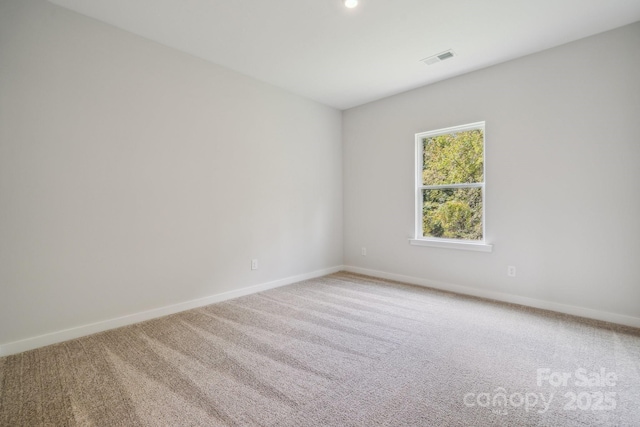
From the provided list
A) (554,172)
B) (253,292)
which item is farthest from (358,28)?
(253,292)

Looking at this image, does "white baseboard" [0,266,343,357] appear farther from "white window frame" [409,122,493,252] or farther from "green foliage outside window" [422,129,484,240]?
"green foliage outside window" [422,129,484,240]

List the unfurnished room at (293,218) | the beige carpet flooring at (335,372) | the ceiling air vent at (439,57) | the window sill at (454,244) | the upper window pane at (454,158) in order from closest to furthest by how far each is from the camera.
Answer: the beige carpet flooring at (335,372) < the unfurnished room at (293,218) < the ceiling air vent at (439,57) < the window sill at (454,244) < the upper window pane at (454,158)

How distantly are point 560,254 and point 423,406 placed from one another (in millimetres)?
2395

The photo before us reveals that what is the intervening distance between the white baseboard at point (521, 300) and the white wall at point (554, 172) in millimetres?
16

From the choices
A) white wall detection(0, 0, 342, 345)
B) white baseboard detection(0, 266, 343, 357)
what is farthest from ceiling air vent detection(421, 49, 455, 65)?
white baseboard detection(0, 266, 343, 357)

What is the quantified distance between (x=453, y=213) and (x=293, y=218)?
2132 millimetres

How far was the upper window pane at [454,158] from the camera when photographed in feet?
11.8

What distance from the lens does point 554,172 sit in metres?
3.00

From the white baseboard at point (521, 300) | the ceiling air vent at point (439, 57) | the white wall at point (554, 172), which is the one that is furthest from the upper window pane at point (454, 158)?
the white baseboard at point (521, 300)

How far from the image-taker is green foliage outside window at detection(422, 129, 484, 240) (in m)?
3.61

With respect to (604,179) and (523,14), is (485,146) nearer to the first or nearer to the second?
(604,179)

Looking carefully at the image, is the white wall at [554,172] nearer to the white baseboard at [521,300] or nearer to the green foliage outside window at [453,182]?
the white baseboard at [521,300]

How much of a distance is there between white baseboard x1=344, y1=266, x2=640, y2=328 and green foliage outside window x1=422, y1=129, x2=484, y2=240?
25.0 inches

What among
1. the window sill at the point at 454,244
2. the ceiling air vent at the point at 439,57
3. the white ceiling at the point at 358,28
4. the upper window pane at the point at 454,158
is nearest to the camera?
the white ceiling at the point at 358,28
